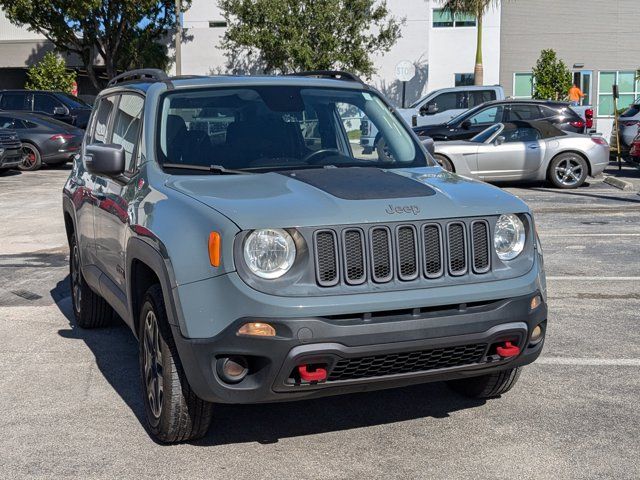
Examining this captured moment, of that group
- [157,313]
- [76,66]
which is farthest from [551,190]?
[76,66]

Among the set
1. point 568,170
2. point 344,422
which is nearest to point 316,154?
point 344,422

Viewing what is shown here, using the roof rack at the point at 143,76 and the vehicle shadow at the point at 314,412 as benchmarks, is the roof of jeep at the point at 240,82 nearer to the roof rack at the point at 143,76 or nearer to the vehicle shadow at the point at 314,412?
the roof rack at the point at 143,76

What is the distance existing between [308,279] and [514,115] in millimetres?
17169

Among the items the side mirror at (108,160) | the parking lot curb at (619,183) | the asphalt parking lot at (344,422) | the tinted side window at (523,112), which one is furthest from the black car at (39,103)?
the side mirror at (108,160)

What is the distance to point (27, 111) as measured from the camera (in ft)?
84.1

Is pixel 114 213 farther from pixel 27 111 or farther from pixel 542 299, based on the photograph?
pixel 27 111

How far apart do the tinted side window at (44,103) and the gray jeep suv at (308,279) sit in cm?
2207

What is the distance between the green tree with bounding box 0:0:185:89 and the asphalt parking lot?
33.8 m

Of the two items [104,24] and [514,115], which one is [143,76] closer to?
[514,115]

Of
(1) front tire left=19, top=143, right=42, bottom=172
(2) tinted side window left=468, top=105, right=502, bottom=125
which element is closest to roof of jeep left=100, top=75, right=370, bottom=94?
(2) tinted side window left=468, top=105, right=502, bottom=125

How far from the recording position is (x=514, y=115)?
20.7m

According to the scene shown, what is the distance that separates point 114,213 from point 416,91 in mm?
37189

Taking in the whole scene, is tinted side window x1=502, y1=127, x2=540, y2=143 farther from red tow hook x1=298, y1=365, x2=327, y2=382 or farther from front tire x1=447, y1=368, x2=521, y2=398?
red tow hook x1=298, y1=365, x2=327, y2=382

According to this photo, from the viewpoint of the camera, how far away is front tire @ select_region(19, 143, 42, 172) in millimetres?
24094
